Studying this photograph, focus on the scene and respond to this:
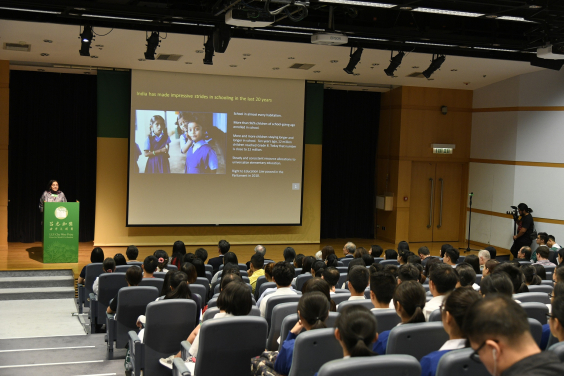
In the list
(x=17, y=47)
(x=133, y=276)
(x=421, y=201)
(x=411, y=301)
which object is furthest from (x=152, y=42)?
(x=421, y=201)

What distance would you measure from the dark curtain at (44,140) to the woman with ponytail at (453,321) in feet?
33.2

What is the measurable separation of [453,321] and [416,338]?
360mm

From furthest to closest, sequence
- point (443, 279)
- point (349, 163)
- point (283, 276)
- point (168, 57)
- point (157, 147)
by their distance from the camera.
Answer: point (349, 163) < point (157, 147) < point (168, 57) < point (283, 276) < point (443, 279)

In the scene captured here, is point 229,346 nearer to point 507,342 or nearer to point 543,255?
point 507,342

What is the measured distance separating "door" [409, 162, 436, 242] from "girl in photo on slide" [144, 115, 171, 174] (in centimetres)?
587

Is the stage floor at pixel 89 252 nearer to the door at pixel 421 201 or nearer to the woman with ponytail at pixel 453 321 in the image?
the door at pixel 421 201

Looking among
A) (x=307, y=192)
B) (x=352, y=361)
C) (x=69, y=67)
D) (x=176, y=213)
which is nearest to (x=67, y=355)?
(x=352, y=361)

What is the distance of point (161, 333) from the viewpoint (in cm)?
381

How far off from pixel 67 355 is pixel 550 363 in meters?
4.54

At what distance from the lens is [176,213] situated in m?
11.0

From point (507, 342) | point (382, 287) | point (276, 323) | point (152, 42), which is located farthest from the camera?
point (152, 42)

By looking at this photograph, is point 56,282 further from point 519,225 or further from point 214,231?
point 519,225

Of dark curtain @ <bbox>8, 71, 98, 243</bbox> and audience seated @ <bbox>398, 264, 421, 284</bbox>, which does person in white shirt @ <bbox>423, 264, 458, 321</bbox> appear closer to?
audience seated @ <bbox>398, 264, 421, 284</bbox>

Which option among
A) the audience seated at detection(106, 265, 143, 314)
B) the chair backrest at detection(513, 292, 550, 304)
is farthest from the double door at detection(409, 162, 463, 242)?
the audience seated at detection(106, 265, 143, 314)
